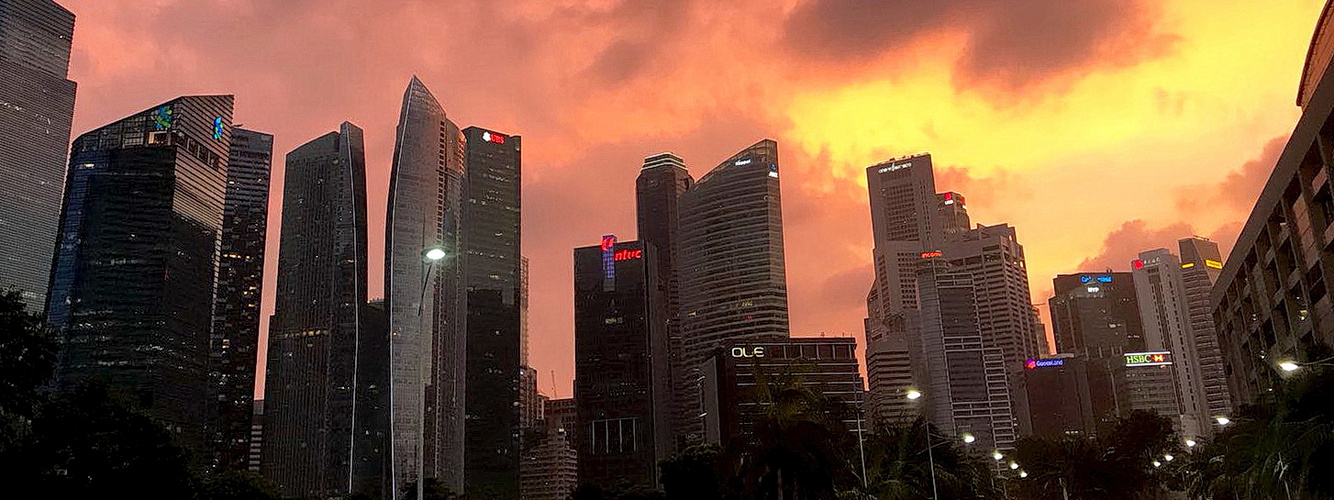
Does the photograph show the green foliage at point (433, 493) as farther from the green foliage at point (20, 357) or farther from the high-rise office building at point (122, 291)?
the high-rise office building at point (122, 291)

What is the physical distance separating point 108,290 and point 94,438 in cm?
16473

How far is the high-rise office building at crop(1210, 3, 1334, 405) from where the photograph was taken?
1997 inches

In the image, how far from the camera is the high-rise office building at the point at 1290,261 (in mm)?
50719

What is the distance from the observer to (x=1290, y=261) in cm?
6125

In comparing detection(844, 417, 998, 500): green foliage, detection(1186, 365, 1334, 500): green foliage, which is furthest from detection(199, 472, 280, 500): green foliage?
detection(1186, 365, 1334, 500): green foliage

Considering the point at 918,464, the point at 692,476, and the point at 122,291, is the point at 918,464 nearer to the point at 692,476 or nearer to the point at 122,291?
the point at 692,476

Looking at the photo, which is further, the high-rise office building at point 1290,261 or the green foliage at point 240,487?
the green foliage at point 240,487

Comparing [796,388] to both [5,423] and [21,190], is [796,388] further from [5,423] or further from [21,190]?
[21,190]

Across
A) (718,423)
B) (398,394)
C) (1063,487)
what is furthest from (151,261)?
(1063,487)

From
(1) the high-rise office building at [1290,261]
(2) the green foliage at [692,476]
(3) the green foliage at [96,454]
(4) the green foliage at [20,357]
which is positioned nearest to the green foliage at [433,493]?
(2) the green foliage at [692,476]

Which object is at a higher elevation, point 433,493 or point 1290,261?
point 1290,261

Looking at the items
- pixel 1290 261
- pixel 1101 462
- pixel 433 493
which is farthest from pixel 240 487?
pixel 1290 261

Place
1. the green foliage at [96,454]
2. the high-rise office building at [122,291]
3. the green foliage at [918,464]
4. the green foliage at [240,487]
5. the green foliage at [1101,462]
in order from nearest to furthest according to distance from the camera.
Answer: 1. the green foliage at [96,454]
2. the green foliage at [918,464]
3. the green foliage at [1101,462]
4. the green foliage at [240,487]
5. the high-rise office building at [122,291]

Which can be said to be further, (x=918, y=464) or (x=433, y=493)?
(x=433, y=493)
